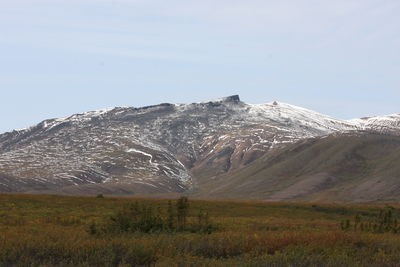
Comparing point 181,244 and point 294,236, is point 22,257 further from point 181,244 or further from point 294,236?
point 294,236

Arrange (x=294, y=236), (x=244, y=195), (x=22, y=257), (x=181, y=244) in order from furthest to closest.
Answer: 1. (x=244, y=195)
2. (x=294, y=236)
3. (x=181, y=244)
4. (x=22, y=257)

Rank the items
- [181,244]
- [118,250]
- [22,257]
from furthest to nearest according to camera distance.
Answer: [181,244] < [118,250] < [22,257]

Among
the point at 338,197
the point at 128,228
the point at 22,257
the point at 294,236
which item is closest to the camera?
the point at 22,257

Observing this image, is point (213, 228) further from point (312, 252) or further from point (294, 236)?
point (312, 252)

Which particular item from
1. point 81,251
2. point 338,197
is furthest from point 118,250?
point 338,197

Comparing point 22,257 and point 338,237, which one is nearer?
point 22,257

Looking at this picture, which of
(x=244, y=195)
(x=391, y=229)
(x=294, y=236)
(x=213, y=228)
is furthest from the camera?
(x=244, y=195)

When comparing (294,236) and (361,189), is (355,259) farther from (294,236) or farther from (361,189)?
(361,189)

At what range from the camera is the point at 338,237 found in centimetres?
2211

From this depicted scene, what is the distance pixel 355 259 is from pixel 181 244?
6.08 metres

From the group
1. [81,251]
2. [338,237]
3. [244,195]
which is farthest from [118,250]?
[244,195]

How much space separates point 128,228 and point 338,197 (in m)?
153

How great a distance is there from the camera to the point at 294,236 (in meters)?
21.9

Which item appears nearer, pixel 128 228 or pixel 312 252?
pixel 312 252
